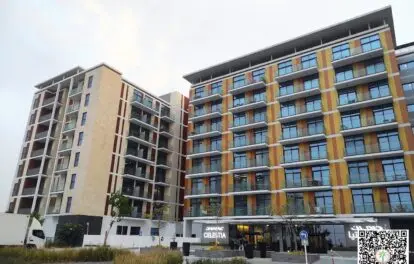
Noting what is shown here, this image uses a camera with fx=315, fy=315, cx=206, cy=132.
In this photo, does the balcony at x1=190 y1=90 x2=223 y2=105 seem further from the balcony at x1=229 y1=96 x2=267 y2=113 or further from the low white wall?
the low white wall

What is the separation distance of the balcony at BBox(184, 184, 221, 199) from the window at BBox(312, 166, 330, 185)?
43.5ft

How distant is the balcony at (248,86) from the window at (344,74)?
387 inches

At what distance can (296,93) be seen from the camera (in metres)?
40.6

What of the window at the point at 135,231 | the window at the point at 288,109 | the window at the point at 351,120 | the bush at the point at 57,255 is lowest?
the bush at the point at 57,255

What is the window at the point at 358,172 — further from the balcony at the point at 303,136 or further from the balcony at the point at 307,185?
the balcony at the point at 303,136

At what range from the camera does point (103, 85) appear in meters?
46.3

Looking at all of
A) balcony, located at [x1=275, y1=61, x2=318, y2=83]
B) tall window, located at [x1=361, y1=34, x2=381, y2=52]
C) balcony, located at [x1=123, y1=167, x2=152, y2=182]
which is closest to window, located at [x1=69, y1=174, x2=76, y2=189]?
balcony, located at [x1=123, y1=167, x2=152, y2=182]

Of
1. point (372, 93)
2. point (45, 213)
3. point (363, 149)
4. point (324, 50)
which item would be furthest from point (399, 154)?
point (45, 213)

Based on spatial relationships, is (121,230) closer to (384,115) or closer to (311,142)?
(311,142)

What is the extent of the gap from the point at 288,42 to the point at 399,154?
19816 millimetres

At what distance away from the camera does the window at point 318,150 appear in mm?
37394

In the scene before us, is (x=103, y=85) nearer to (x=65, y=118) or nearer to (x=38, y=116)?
(x=65, y=118)

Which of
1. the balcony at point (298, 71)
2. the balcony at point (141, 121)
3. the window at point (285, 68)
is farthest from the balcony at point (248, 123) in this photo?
the balcony at point (141, 121)

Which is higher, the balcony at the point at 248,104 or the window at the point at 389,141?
the balcony at the point at 248,104
